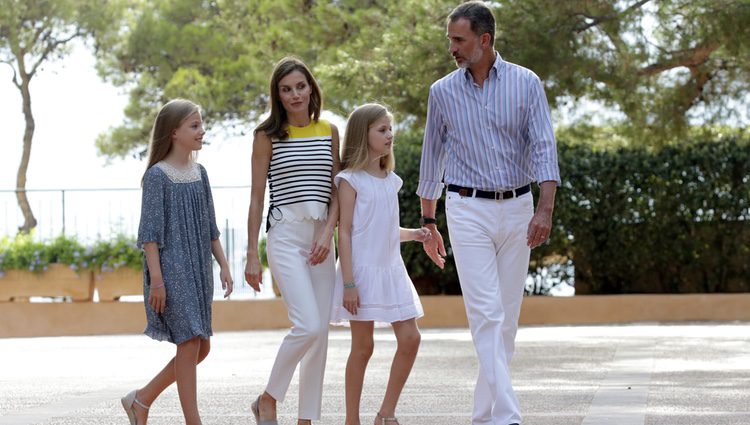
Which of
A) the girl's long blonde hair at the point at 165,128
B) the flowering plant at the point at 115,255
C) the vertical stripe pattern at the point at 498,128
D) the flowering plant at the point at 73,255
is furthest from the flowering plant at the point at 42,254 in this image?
the vertical stripe pattern at the point at 498,128

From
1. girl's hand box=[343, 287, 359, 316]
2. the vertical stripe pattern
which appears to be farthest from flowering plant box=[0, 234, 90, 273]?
the vertical stripe pattern

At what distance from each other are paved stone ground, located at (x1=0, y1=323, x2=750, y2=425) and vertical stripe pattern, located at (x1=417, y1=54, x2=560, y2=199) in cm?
139

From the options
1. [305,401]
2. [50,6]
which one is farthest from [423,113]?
[50,6]

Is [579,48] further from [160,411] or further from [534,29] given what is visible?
[160,411]

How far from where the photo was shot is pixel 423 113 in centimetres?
1524

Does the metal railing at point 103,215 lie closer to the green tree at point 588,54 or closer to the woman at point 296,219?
the green tree at point 588,54

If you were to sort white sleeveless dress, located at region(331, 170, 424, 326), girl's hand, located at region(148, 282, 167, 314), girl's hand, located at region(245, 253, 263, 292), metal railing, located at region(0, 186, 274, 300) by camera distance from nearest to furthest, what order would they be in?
1. girl's hand, located at region(148, 282, 167, 314)
2. white sleeveless dress, located at region(331, 170, 424, 326)
3. girl's hand, located at region(245, 253, 263, 292)
4. metal railing, located at region(0, 186, 274, 300)

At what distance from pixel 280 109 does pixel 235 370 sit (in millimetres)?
4208

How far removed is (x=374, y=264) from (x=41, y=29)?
22.7 meters

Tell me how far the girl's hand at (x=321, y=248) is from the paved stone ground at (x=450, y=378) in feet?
3.52

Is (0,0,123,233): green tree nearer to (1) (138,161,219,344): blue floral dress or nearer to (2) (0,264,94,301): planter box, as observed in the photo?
(2) (0,264,94,301): planter box

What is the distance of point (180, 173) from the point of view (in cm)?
607

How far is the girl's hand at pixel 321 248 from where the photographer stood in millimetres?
5961

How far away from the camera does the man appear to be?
5.70 m
